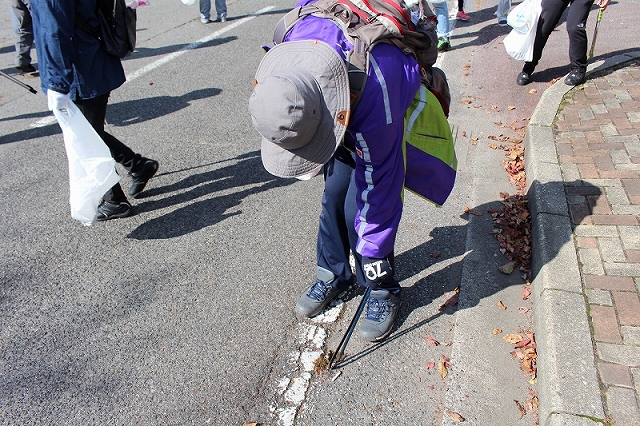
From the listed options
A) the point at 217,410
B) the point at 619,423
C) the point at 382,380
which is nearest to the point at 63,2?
the point at 217,410

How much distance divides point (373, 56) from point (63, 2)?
2174mm

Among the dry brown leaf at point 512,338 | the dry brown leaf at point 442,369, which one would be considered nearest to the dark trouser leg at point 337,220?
the dry brown leaf at point 442,369

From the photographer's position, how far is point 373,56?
194 cm

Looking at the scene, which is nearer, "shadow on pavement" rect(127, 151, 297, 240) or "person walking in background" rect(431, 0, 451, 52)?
"shadow on pavement" rect(127, 151, 297, 240)

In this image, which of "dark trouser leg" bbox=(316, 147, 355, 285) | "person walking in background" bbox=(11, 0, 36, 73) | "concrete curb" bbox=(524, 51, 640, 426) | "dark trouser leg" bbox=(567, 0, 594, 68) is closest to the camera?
"concrete curb" bbox=(524, 51, 640, 426)

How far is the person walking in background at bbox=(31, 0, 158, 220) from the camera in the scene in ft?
10.3

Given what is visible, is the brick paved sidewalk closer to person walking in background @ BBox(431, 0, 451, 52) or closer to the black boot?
the black boot

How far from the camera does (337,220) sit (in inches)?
106

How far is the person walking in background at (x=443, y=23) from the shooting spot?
6.74m

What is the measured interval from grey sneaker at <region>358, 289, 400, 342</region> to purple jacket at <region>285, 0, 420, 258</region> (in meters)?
0.51

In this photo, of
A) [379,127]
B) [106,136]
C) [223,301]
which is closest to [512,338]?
[379,127]

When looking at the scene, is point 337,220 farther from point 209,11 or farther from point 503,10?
point 209,11

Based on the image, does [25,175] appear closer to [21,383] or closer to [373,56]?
[21,383]

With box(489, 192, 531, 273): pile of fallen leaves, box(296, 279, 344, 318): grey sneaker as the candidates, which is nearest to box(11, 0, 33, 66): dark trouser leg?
box(296, 279, 344, 318): grey sneaker
